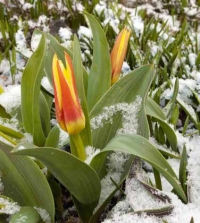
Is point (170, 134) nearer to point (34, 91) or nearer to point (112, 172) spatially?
point (112, 172)

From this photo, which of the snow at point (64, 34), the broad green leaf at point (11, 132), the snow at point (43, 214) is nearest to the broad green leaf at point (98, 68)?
the broad green leaf at point (11, 132)

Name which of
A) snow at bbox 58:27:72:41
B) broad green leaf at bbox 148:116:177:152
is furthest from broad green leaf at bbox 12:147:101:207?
snow at bbox 58:27:72:41

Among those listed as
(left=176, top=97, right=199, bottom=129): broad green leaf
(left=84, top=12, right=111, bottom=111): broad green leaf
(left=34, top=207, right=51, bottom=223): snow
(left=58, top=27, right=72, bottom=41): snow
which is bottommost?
(left=34, top=207, right=51, bottom=223): snow

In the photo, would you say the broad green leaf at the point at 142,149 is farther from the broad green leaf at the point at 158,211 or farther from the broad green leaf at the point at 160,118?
the broad green leaf at the point at 160,118

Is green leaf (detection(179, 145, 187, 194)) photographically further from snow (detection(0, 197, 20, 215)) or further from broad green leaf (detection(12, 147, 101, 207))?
snow (detection(0, 197, 20, 215))

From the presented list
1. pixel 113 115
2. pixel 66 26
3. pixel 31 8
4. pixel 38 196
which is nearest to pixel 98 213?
pixel 38 196
